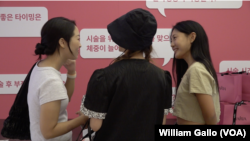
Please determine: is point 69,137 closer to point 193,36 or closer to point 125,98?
point 125,98

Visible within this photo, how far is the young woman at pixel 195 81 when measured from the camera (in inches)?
54.0

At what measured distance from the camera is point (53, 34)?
4.28ft

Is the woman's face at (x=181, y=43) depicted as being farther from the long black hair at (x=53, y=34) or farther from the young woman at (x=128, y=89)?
the long black hair at (x=53, y=34)

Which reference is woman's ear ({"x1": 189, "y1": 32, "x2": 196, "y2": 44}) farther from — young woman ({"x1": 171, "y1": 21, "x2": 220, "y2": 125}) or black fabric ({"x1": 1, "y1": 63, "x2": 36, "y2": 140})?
black fabric ({"x1": 1, "y1": 63, "x2": 36, "y2": 140})

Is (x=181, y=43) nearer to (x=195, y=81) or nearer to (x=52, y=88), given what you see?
(x=195, y=81)

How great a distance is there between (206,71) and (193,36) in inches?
11.1

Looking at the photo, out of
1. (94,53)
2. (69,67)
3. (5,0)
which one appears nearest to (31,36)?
(5,0)

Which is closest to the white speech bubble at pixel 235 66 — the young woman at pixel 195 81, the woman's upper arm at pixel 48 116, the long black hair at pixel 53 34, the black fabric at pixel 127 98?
the young woman at pixel 195 81

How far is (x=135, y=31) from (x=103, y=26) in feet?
5.79

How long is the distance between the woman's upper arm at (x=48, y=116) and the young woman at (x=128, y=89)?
0.22 m

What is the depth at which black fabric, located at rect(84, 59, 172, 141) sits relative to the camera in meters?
1.00

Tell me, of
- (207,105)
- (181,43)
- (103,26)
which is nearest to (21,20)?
(103,26)

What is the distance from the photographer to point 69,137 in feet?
4.62

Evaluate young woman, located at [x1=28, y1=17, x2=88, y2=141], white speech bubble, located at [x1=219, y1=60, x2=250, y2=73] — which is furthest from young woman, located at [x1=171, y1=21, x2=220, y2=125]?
white speech bubble, located at [x1=219, y1=60, x2=250, y2=73]
